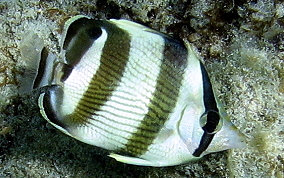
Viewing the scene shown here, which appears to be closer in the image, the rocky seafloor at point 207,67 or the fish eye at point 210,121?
the fish eye at point 210,121

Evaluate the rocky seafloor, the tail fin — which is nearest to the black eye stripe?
the rocky seafloor

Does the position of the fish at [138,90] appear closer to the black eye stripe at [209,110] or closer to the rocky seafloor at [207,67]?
the black eye stripe at [209,110]

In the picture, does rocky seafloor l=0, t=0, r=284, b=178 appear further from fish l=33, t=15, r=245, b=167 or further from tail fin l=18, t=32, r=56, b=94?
fish l=33, t=15, r=245, b=167

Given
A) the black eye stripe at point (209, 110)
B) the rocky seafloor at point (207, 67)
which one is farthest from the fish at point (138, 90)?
the rocky seafloor at point (207, 67)

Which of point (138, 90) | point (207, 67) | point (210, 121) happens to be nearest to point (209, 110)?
point (210, 121)

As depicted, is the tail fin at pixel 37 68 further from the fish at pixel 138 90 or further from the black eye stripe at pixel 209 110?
the black eye stripe at pixel 209 110

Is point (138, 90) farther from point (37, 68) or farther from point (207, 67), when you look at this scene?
point (207, 67)
